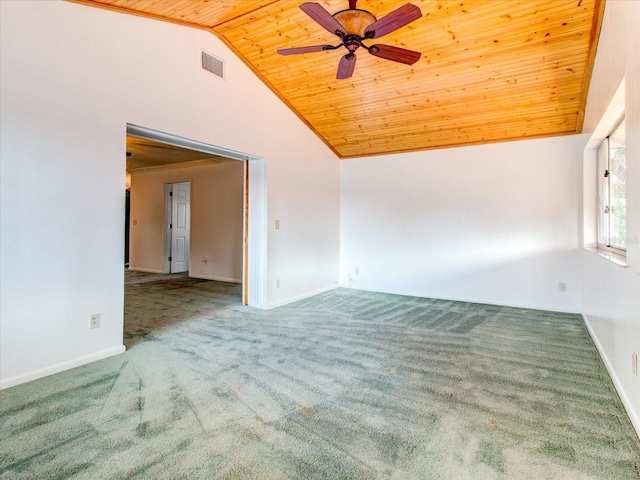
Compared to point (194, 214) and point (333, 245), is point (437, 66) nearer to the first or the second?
point (333, 245)

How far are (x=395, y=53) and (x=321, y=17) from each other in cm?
71

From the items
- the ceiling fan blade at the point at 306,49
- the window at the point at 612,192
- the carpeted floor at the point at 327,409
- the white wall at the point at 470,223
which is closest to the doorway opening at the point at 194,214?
the carpeted floor at the point at 327,409

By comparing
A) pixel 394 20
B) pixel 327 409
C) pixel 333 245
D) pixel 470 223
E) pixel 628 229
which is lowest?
pixel 327 409

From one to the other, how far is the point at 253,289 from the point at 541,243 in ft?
12.8

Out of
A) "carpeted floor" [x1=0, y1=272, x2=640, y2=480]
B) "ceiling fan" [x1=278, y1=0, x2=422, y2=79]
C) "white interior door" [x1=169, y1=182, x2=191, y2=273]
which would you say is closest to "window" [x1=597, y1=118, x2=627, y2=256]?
"carpeted floor" [x1=0, y1=272, x2=640, y2=480]

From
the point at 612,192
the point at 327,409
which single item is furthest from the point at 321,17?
the point at 612,192

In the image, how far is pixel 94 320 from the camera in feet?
8.84

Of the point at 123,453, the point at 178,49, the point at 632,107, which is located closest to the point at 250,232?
the point at 178,49

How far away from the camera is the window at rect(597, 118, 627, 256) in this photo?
9.54 ft

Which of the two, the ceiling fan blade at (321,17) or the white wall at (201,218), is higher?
the ceiling fan blade at (321,17)

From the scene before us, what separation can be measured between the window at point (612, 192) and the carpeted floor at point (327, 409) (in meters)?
1.03

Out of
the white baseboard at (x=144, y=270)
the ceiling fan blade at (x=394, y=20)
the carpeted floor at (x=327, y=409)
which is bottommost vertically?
the carpeted floor at (x=327, y=409)

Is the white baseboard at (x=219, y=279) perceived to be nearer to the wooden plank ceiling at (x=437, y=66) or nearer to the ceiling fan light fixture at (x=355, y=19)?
the wooden plank ceiling at (x=437, y=66)

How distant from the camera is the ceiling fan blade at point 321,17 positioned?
6.85 ft
